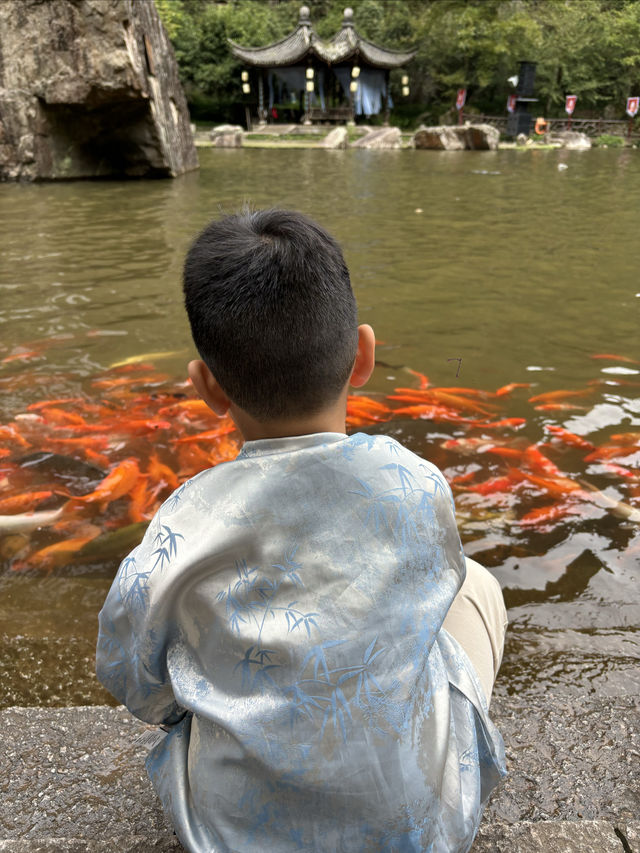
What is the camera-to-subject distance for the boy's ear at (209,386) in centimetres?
122

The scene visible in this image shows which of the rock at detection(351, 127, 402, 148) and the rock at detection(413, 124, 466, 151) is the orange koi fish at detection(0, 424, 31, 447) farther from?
the rock at detection(351, 127, 402, 148)

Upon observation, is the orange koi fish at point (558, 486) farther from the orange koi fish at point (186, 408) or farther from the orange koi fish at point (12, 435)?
the orange koi fish at point (12, 435)

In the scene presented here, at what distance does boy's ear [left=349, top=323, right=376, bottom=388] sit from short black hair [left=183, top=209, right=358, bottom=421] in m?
0.15

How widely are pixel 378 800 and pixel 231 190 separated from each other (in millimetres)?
12452

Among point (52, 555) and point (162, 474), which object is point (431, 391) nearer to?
point (162, 474)

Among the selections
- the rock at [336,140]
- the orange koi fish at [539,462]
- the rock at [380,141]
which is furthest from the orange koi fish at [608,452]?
the rock at [380,141]

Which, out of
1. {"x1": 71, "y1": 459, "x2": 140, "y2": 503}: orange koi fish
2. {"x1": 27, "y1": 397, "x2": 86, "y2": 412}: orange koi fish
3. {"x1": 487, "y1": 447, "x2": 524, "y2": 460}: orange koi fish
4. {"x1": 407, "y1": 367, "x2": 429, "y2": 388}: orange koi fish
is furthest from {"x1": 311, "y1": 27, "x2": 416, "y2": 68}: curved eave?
{"x1": 71, "y1": 459, "x2": 140, "y2": 503}: orange koi fish

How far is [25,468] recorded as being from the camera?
11.6 feet

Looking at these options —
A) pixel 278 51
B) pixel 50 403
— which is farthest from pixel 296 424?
pixel 278 51

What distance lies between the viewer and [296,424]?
45.0 inches

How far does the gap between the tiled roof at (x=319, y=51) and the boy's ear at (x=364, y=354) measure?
114ft

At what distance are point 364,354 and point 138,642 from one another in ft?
Result: 2.18

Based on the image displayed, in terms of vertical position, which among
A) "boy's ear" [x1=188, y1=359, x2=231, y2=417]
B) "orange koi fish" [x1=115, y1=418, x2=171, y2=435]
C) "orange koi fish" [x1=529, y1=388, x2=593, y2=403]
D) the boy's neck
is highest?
"boy's ear" [x1=188, y1=359, x2=231, y2=417]

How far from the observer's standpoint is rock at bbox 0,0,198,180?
12.0 meters
